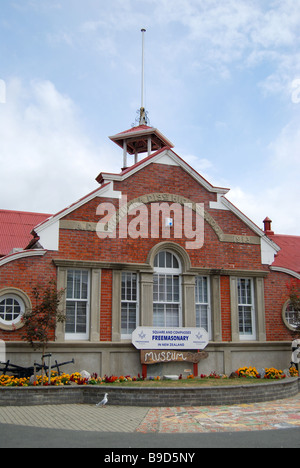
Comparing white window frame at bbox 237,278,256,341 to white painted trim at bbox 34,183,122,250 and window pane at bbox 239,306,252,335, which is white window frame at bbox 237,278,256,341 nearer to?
window pane at bbox 239,306,252,335

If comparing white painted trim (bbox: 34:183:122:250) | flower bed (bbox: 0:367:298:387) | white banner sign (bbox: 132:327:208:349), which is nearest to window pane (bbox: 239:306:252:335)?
flower bed (bbox: 0:367:298:387)

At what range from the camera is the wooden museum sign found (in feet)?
57.2

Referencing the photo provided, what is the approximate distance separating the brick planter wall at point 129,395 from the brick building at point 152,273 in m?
2.90

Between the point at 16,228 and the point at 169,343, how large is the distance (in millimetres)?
11053

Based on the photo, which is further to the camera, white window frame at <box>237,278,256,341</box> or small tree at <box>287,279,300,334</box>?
white window frame at <box>237,278,256,341</box>

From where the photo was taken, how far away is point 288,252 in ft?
90.6

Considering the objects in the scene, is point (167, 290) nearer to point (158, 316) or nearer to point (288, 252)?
point (158, 316)

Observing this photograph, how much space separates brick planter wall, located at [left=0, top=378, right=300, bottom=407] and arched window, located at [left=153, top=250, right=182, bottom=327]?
5075 millimetres

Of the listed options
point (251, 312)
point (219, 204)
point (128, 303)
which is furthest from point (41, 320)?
point (251, 312)

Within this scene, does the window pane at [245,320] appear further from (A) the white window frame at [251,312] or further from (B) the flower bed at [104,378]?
(B) the flower bed at [104,378]

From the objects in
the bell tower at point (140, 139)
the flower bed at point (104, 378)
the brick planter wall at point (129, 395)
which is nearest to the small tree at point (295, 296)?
the flower bed at point (104, 378)

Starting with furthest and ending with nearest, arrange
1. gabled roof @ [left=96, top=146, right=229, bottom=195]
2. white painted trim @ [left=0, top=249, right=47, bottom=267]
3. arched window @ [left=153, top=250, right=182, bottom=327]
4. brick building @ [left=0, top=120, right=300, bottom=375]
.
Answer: arched window @ [left=153, top=250, right=182, bottom=327] → gabled roof @ [left=96, top=146, right=229, bottom=195] → brick building @ [left=0, top=120, right=300, bottom=375] → white painted trim @ [left=0, top=249, right=47, bottom=267]

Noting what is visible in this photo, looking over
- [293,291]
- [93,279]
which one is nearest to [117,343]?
[93,279]

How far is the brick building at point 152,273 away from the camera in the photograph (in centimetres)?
Answer: 1694
